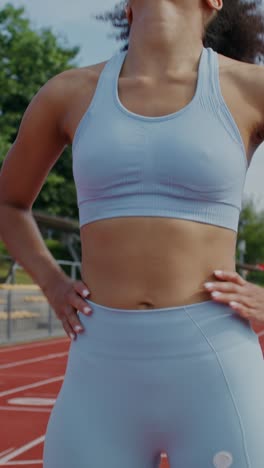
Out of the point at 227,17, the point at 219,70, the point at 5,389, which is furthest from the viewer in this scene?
the point at 5,389

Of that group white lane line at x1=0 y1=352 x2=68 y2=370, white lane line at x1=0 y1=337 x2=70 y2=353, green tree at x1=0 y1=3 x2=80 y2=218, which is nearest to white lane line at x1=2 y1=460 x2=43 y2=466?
white lane line at x1=0 y1=352 x2=68 y2=370

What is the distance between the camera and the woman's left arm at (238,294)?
1975mm

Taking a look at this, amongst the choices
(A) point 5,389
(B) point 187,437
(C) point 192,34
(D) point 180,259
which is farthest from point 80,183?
(A) point 5,389

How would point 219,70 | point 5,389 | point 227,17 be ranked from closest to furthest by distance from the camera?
point 219,70 < point 227,17 < point 5,389

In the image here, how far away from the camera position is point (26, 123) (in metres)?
2.24

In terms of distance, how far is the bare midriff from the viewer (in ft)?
6.41

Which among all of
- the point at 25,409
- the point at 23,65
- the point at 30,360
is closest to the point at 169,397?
the point at 25,409

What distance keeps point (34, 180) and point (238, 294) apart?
0.57 m

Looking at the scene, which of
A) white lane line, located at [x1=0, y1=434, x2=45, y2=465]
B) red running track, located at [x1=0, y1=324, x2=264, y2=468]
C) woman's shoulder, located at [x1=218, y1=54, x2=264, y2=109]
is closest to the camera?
woman's shoulder, located at [x1=218, y1=54, x2=264, y2=109]

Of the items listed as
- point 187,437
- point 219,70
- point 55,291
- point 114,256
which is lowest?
point 187,437

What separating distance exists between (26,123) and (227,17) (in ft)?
1.97

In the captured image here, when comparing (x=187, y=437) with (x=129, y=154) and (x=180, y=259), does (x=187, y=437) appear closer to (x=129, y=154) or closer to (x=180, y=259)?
(x=180, y=259)

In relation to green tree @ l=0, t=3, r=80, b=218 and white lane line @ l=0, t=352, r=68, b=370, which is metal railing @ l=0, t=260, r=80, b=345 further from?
green tree @ l=0, t=3, r=80, b=218

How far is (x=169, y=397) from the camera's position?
6.36ft
